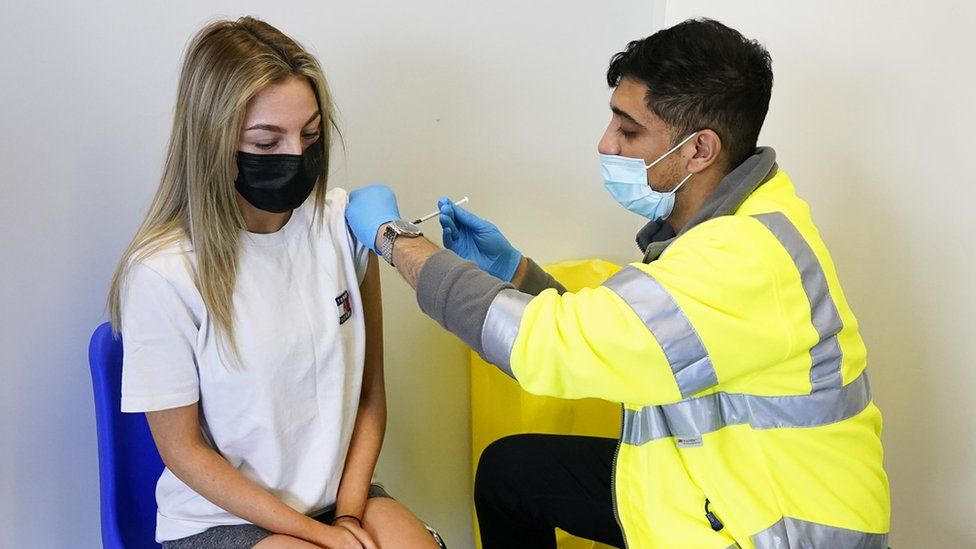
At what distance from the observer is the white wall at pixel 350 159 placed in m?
1.44

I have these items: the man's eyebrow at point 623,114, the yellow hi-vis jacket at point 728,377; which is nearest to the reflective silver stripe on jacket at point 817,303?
the yellow hi-vis jacket at point 728,377

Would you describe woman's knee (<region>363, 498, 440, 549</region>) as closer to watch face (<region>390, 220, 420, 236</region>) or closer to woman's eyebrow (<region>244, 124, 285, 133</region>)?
watch face (<region>390, 220, 420, 236</region>)

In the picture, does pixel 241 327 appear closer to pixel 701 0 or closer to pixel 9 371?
pixel 9 371

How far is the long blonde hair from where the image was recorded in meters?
1.27

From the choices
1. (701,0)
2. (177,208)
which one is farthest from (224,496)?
(701,0)

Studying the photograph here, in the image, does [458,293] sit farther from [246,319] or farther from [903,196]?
[903,196]

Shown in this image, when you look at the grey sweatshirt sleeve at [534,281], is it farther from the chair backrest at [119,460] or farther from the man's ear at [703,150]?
the chair backrest at [119,460]

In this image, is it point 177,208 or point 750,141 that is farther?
point 750,141

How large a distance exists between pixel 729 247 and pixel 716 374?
19cm

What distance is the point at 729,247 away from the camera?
124 cm

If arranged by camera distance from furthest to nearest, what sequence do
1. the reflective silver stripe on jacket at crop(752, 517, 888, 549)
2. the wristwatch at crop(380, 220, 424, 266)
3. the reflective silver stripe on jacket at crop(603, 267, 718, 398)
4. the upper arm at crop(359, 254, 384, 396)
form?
the upper arm at crop(359, 254, 384, 396) → the wristwatch at crop(380, 220, 424, 266) → the reflective silver stripe on jacket at crop(752, 517, 888, 549) → the reflective silver stripe on jacket at crop(603, 267, 718, 398)

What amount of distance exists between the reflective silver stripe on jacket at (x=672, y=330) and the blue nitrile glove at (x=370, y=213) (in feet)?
1.44

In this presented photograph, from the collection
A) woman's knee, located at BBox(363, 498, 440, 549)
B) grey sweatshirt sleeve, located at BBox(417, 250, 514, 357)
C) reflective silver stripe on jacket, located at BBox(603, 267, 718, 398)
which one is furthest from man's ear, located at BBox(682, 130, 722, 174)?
woman's knee, located at BBox(363, 498, 440, 549)

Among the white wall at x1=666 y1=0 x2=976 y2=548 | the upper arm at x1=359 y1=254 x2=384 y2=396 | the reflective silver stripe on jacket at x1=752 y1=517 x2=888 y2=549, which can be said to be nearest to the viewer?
the reflective silver stripe on jacket at x1=752 y1=517 x2=888 y2=549
